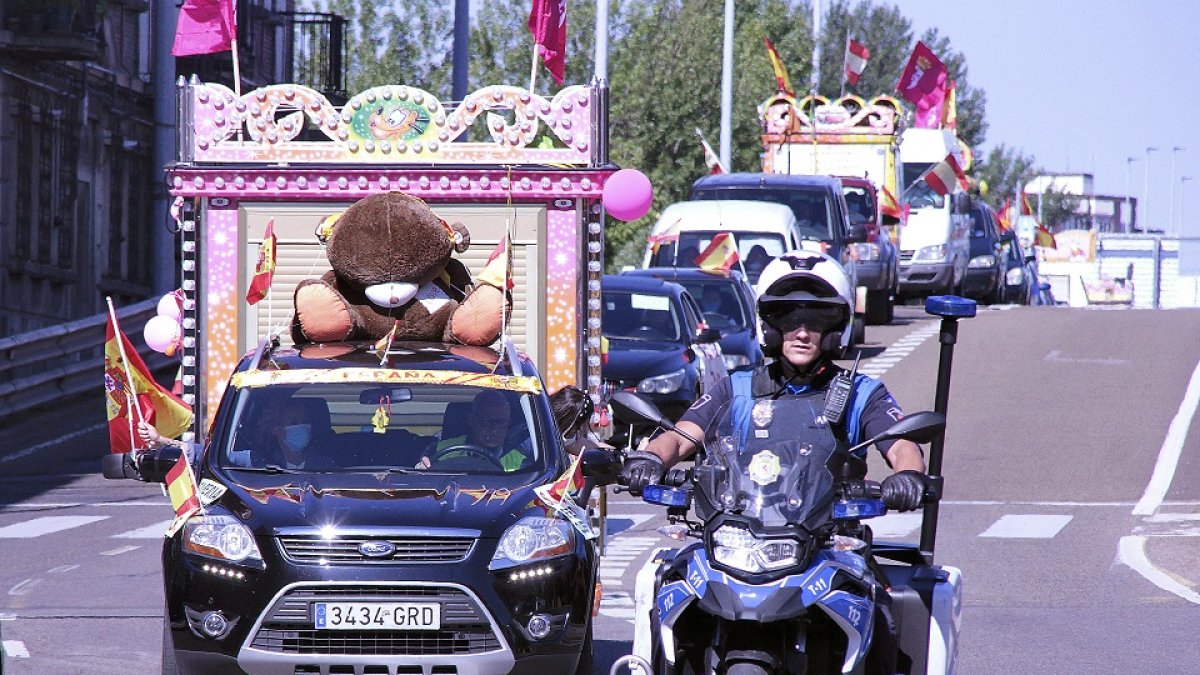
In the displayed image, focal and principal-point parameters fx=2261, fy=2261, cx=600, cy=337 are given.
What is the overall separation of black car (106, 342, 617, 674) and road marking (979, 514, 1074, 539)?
7775 mm

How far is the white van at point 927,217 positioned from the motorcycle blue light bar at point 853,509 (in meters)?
34.1

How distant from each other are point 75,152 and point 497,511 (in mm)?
28913

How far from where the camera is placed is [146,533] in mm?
15992

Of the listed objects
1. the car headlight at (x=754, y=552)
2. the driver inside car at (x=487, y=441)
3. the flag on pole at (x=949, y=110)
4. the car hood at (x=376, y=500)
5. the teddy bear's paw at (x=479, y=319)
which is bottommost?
the car hood at (x=376, y=500)

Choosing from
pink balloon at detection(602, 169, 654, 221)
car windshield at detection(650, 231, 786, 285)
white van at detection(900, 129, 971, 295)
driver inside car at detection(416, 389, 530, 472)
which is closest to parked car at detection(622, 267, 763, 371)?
car windshield at detection(650, 231, 786, 285)

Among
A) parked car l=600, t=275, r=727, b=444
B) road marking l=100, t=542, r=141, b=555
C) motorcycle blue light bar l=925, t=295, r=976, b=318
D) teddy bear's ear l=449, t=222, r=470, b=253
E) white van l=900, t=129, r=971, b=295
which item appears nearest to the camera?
motorcycle blue light bar l=925, t=295, r=976, b=318

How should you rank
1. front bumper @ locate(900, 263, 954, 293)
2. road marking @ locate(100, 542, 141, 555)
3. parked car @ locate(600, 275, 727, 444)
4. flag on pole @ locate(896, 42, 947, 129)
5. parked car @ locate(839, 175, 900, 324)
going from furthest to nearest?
flag on pole @ locate(896, 42, 947, 129) → front bumper @ locate(900, 263, 954, 293) → parked car @ locate(839, 175, 900, 324) → parked car @ locate(600, 275, 727, 444) → road marking @ locate(100, 542, 141, 555)

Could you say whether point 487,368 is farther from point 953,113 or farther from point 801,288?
point 953,113

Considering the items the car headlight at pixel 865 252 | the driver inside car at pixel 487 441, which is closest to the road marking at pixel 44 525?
the driver inside car at pixel 487 441

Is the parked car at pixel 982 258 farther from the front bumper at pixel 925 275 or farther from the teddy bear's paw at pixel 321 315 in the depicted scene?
the teddy bear's paw at pixel 321 315

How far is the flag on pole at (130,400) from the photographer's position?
11523mm

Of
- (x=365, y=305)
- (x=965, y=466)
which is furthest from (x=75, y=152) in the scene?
(x=365, y=305)

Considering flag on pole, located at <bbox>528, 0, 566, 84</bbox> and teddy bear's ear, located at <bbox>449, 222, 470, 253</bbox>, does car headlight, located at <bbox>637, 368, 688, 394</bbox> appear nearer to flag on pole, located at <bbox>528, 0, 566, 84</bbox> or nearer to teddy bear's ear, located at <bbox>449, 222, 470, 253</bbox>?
flag on pole, located at <bbox>528, 0, 566, 84</bbox>

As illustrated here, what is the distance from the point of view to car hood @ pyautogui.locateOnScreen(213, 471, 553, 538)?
27.1 feet
